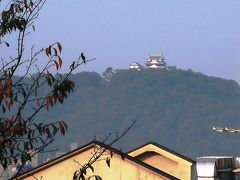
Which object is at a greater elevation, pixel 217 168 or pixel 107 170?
pixel 107 170

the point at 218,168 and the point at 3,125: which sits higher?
the point at 3,125

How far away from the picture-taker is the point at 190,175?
3234 centimetres

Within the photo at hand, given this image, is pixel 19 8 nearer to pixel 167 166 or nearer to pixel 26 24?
pixel 26 24

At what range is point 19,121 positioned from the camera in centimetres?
1102

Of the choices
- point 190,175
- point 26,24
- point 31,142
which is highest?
point 26,24

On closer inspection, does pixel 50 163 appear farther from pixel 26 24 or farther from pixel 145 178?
pixel 26 24

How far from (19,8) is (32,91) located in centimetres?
110

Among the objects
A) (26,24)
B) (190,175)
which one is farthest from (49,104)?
(190,175)

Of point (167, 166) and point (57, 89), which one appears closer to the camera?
point (57, 89)

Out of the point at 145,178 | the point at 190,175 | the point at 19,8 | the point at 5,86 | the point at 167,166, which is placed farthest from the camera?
the point at 167,166

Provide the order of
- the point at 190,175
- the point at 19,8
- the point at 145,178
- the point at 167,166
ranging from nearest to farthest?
the point at 19,8, the point at 145,178, the point at 190,175, the point at 167,166

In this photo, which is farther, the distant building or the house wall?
the distant building

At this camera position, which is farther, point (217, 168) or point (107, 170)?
point (217, 168)

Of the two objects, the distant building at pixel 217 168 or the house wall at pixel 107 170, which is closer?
the house wall at pixel 107 170
